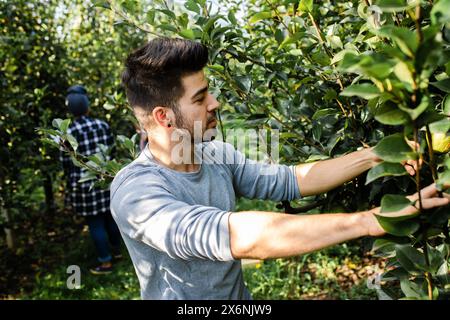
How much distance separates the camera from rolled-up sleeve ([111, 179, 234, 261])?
A: 1.14 m

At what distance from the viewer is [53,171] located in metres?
4.77

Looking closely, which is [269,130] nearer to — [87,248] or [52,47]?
[87,248]

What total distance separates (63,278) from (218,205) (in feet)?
9.14

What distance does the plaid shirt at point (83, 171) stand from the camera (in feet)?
13.1

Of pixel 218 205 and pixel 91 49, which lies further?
pixel 91 49

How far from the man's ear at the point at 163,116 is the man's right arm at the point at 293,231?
59 cm

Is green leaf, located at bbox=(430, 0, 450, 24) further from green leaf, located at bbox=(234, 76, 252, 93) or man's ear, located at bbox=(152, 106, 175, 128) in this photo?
man's ear, located at bbox=(152, 106, 175, 128)

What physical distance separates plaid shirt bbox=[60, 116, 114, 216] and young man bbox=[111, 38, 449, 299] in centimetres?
240

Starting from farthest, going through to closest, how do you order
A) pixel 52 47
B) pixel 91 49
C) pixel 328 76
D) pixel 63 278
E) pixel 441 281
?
pixel 91 49 < pixel 52 47 < pixel 63 278 < pixel 328 76 < pixel 441 281

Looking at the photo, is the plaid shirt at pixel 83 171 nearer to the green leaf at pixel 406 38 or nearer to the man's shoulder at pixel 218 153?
the man's shoulder at pixel 218 153

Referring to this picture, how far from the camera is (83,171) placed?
13.4 ft

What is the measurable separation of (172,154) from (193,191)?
16 centimetres

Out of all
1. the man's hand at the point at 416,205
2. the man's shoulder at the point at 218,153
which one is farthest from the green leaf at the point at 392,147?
the man's shoulder at the point at 218,153
